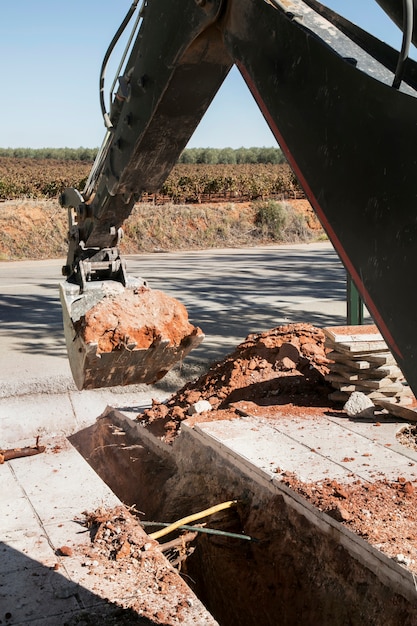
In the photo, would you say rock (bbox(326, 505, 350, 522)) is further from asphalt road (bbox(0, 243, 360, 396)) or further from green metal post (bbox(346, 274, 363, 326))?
asphalt road (bbox(0, 243, 360, 396))

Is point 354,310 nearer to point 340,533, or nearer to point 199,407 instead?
point 199,407

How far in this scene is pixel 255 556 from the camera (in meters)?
4.91

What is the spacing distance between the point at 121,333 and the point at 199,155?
87590 millimetres

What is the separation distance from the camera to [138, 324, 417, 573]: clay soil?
4328mm

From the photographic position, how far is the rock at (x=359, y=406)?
6230 millimetres

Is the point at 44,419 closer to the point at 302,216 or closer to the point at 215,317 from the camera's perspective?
the point at 215,317

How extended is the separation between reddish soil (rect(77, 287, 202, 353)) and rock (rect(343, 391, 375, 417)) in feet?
5.90

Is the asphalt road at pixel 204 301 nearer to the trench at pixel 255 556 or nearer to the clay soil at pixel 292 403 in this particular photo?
the clay soil at pixel 292 403

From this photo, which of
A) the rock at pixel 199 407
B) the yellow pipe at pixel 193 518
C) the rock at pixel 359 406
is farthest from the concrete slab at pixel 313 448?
the rock at pixel 199 407

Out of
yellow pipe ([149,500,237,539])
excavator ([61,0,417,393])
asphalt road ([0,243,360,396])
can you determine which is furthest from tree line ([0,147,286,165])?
excavator ([61,0,417,393])

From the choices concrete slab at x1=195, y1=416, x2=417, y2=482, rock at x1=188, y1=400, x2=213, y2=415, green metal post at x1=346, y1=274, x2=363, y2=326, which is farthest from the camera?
green metal post at x1=346, y1=274, x2=363, y2=326

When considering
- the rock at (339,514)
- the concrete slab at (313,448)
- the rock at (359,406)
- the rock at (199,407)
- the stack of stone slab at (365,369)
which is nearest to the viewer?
the rock at (339,514)

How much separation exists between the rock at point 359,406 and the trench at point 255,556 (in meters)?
1.37

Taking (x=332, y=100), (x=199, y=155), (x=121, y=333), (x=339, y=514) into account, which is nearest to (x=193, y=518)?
(x=339, y=514)
